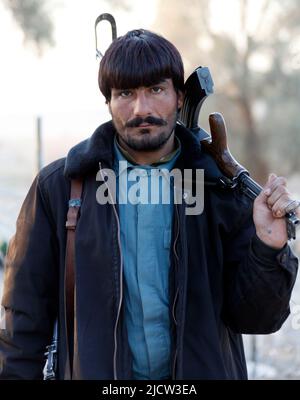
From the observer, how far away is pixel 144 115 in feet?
6.52

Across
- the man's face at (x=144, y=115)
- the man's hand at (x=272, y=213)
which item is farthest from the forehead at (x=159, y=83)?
the man's hand at (x=272, y=213)

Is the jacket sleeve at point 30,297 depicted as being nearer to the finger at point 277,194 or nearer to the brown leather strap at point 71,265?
the brown leather strap at point 71,265

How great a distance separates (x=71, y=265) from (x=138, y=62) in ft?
2.16

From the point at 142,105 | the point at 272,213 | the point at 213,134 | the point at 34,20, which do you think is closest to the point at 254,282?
the point at 272,213

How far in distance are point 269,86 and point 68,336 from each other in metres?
15.7

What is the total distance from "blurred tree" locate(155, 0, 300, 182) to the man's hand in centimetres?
1403

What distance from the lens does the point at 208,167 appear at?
82.0 inches

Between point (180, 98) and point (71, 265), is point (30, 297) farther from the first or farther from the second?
point (180, 98)

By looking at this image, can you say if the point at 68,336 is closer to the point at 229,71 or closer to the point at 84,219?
the point at 84,219

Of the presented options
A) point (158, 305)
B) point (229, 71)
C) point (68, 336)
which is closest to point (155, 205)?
point (158, 305)

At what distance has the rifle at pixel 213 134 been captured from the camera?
6.71 feet

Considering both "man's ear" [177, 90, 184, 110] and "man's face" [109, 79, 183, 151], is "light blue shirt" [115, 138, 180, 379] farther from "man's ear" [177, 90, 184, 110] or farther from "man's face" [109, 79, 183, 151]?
"man's ear" [177, 90, 184, 110]

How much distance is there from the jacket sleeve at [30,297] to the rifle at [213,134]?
567mm

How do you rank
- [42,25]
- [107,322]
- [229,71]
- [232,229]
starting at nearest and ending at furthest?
1. [107,322]
2. [232,229]
3. [42,25]
4. [229,71]
